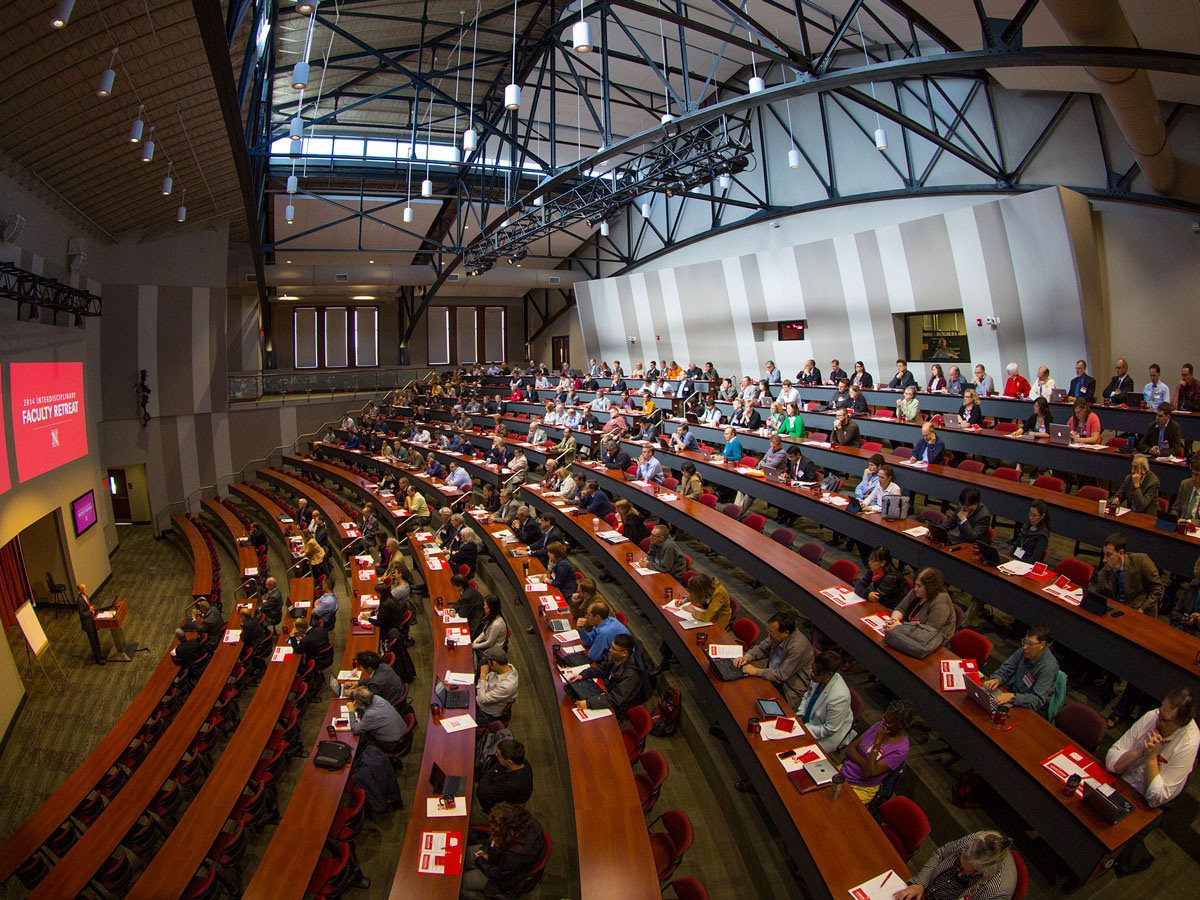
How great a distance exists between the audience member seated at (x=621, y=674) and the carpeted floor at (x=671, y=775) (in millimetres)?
521

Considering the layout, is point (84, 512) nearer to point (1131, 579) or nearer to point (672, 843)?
point (672, 843)

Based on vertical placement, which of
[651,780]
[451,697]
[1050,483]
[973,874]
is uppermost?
[1050,483]

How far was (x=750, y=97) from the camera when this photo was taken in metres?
7.80

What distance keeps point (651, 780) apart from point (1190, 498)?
17.8 ft

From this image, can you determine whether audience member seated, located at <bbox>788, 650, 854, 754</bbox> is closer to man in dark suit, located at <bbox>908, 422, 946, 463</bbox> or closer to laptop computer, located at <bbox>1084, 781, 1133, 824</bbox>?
laptop computer, located at <bbox>1084, 781, 1133, 824</bbox>

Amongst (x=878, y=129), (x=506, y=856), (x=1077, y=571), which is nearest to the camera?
(x=506, y=856)

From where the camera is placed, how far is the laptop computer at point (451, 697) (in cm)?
523

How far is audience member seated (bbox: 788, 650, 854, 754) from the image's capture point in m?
4.45

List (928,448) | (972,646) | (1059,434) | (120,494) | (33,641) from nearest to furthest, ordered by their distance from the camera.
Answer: (972,646), (1059,434), (928,448), (33,641), (120,494)

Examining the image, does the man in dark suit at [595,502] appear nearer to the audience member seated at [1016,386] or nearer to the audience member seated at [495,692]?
the audience member seated at [495,692]

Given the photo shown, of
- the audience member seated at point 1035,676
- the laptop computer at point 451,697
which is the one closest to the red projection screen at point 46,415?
the laptop computer at point 451,697

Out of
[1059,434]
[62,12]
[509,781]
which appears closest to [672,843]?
[509,781]

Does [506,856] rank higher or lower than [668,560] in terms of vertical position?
lower

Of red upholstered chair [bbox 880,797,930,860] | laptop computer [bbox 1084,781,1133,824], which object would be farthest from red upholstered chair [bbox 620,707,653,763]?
laptop computer [bbox 1084,781,1133,824]
